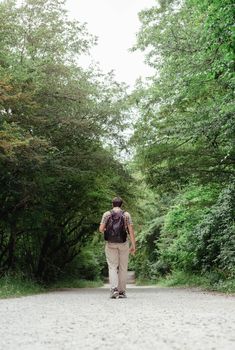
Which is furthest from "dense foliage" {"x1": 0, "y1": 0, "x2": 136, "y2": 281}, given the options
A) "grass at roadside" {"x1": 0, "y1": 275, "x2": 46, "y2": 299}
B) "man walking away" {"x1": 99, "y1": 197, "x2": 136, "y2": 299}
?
"man walking away" {"x1": 99, "y1": 197, "x2": 136, "y2": 299}

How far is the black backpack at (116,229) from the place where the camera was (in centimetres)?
938

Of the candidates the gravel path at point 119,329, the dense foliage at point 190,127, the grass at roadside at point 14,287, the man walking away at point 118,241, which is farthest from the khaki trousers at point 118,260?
the dense foliage at point 190,127

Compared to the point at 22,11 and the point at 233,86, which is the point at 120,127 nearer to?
the point at 22,11

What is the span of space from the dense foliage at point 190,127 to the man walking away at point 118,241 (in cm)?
311

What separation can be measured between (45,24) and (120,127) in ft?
14.4

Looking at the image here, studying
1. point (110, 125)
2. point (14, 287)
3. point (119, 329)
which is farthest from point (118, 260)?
point (110, 125)

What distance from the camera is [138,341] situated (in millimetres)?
3863

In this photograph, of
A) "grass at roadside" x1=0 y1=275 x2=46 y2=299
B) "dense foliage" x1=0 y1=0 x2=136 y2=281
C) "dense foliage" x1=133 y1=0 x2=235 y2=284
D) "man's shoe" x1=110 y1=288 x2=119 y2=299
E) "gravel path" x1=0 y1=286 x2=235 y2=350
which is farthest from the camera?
"dense foliage" x1=0 y1=0 x2=136 y2=281

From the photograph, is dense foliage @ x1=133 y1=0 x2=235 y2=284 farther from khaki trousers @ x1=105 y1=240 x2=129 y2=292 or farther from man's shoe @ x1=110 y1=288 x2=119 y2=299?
man's shoe @ x1=110 y1=288 x2=119 y2=299

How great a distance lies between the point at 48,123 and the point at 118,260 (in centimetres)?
625

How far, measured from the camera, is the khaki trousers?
9.32 meters

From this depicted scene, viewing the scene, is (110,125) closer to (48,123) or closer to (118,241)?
(48,123)

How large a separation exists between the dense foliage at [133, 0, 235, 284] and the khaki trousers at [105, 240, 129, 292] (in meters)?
3.38

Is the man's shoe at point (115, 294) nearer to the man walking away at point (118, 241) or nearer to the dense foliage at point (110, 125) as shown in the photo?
the man walking away at point (118, 241)
